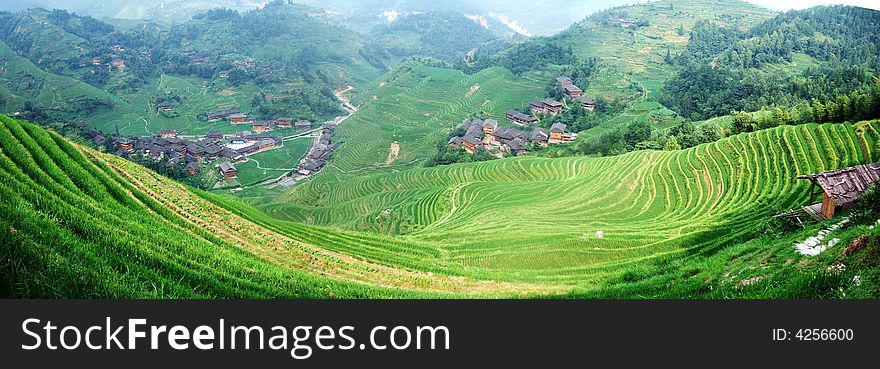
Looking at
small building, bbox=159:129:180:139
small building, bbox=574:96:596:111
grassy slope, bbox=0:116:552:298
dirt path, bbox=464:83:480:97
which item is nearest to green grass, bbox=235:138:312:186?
small building, bbox=159:129:180:139

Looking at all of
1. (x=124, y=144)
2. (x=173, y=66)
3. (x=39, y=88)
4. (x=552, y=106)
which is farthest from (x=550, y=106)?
(x=173, y=66)

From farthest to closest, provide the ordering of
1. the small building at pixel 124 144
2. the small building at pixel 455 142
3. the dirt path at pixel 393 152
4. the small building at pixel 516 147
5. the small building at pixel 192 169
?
the dirt path at pixel 393 152 → the small building at pixel 124 144 → the small building at pixel 455 142 → the small building at pixel 192 169 → the small building at pixel 516 147

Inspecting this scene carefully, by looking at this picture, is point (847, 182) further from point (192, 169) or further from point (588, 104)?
point (192, 169)

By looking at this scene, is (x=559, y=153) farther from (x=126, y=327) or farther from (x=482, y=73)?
(x=126, y=327)

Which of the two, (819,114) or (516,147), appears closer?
(819,114)

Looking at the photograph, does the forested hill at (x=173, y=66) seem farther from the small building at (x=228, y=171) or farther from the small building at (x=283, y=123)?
the small building at (x=228, y=171)

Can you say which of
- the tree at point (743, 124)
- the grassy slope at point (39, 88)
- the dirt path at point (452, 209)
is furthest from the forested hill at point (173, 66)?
the tree at point (743, 124)

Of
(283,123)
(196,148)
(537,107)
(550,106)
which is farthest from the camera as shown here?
(283,123)
